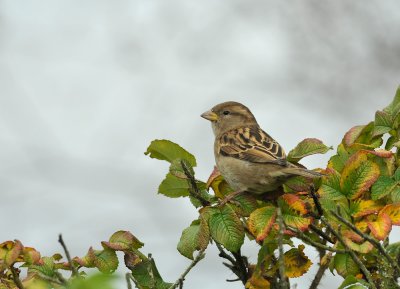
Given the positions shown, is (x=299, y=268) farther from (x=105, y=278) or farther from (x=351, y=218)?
(x=105, y=278)

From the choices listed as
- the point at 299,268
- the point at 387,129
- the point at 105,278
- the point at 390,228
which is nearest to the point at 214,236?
the point at 299,268

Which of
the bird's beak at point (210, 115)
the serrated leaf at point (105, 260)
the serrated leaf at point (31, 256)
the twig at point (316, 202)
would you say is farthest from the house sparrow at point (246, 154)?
the serrated leaf at point (31, 256)

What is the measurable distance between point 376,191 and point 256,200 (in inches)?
14.7

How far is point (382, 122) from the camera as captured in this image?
182 centimetres

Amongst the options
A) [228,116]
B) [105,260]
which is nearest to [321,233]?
[105,260]

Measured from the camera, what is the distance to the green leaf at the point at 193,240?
159 centimetres

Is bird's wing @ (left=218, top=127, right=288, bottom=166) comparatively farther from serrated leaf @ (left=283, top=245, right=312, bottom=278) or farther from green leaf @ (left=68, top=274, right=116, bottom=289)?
green leaf @ (left=68, top=274, right=116, bottom=289)

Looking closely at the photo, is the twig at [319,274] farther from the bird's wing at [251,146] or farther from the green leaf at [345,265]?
the bird's wing at [251,146]

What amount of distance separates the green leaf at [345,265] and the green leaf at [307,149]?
0.32 m

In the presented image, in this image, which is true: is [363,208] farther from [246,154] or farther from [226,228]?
[246,154]

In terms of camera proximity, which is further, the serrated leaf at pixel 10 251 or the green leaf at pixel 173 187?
the green leaf at pixel 173 187

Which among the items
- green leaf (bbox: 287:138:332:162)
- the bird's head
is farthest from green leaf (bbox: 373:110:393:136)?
the bird's head

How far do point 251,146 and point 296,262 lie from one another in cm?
104

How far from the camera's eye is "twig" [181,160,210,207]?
5.46ft
